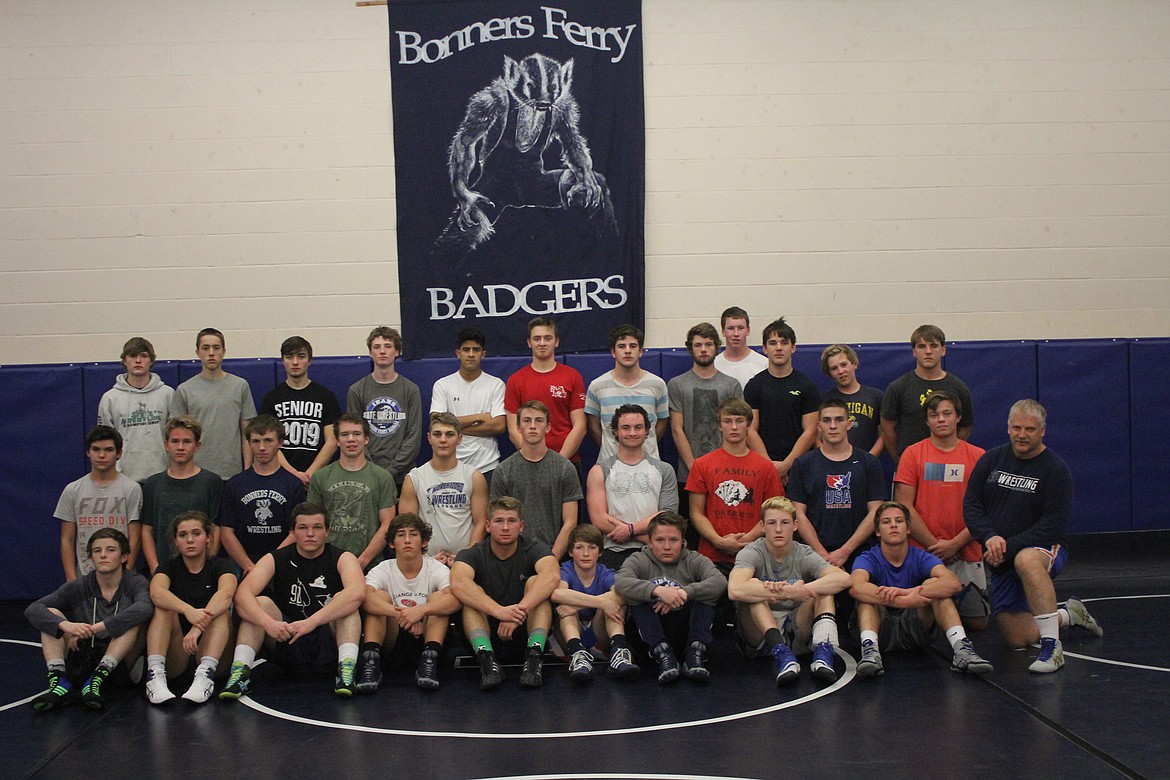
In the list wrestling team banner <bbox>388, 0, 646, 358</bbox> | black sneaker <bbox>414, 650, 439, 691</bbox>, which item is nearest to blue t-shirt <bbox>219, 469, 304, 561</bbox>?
black sneaker <bbox>414, 650, 439, 691</bbox>

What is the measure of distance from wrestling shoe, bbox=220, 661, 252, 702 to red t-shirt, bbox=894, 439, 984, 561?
400 centimetres

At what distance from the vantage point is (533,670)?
5867 mm

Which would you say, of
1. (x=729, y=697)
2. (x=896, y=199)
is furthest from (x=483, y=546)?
(x=896, y=199)

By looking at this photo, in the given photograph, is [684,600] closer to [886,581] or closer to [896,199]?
[886,581]

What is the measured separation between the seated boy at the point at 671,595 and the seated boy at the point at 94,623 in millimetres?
2658

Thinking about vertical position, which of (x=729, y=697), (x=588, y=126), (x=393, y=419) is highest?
(x=588, y=126)

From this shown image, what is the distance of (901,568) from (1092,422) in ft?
10.5

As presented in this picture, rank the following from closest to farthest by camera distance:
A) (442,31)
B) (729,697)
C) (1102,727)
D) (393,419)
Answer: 1. (1102,727)
2. (729,697)
3. (393,419)
4. (442,31)

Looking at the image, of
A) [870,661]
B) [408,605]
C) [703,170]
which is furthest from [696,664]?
[703,170]

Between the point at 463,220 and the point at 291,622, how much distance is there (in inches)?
160

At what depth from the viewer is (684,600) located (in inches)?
237

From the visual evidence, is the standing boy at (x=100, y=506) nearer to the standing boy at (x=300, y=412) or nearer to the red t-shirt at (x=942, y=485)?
the standing boy at (x=300, y=412)

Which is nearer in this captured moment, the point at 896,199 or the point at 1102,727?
the point at 1102,727

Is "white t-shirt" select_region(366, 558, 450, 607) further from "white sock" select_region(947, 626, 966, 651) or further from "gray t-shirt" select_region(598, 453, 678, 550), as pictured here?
"white sock" select_region(947, 626, 966, 651)
